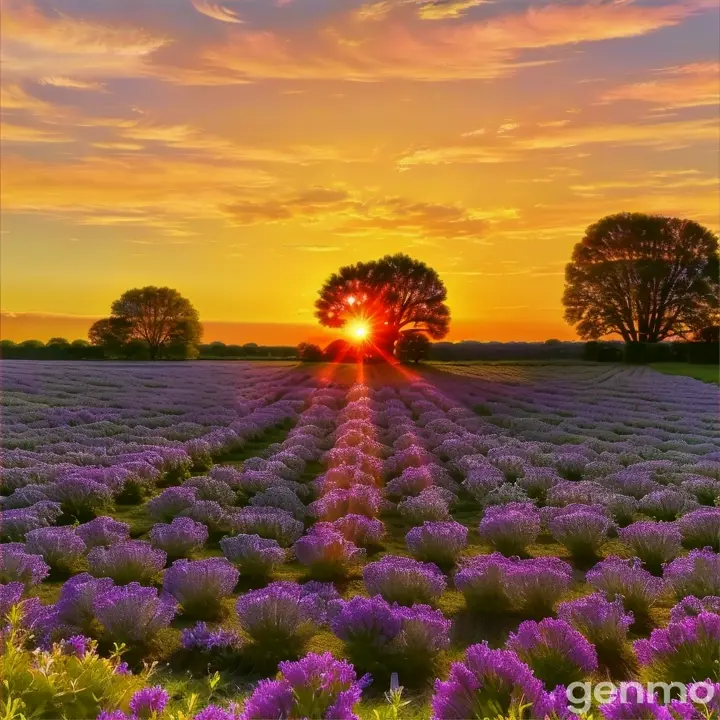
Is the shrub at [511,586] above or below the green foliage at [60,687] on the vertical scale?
below

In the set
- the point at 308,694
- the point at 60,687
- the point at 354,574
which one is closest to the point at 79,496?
the point at 354,574

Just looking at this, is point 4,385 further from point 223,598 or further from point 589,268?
point 589,268

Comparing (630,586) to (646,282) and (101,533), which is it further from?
(646,282)

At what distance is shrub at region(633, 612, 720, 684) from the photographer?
498 centimetres

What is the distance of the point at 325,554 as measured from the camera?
7637 millimetres

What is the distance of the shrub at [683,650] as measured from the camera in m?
4.98

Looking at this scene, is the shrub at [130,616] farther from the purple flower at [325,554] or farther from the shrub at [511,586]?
the shrub at [511,586]

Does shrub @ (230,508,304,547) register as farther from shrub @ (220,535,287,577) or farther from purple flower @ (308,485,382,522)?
shrub @ (220,535,287,577)

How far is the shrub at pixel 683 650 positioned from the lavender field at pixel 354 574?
0.01 meters

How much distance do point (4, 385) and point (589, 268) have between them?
52115mm

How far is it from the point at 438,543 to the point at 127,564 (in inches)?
130

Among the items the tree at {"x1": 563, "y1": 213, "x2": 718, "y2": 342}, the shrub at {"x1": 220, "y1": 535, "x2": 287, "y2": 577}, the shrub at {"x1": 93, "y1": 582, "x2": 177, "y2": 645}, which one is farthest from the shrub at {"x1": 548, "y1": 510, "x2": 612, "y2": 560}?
the tree at {"x1": 563, "y1": 213, "x2": 718, "y2": 342}

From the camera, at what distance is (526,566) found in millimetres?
6820

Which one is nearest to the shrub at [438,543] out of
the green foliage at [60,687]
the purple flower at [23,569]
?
the purple flower at [23,569]
